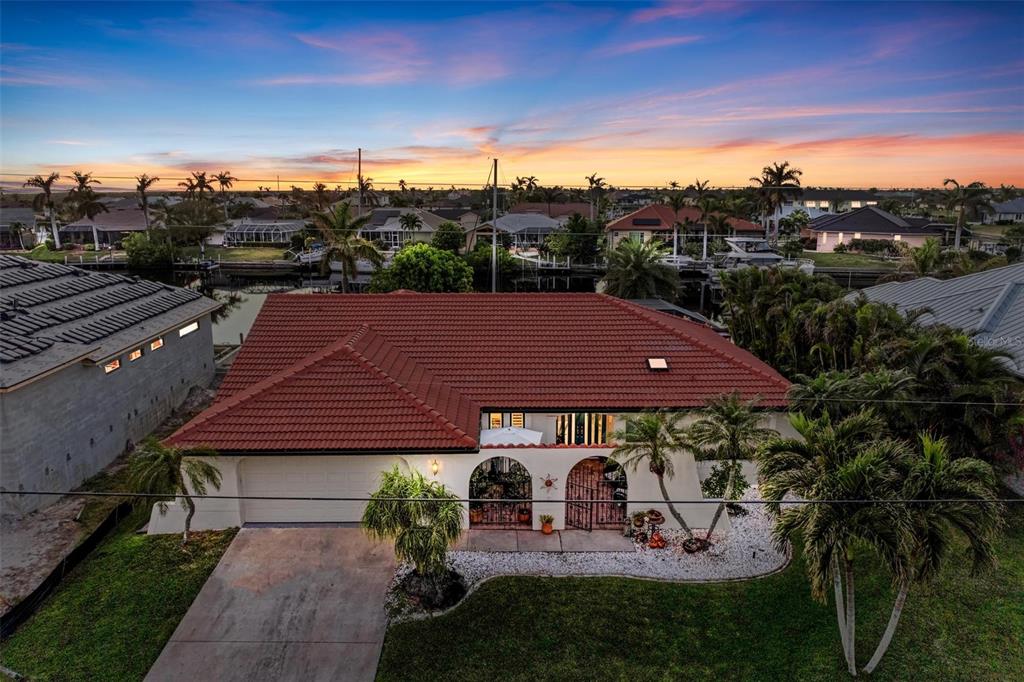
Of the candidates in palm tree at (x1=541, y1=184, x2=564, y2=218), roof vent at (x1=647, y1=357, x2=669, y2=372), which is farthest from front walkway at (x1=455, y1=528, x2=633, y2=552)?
palm tree at (x1=541, y1=184, x2=564, y2=218)

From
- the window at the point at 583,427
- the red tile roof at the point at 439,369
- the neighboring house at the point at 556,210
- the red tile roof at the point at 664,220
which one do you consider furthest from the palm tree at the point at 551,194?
the window at the point at 583,427

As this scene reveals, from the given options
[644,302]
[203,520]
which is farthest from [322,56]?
[644,302]

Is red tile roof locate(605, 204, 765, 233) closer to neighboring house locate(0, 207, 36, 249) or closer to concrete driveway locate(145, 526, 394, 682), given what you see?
concrete driveway locate(145, 526, 394, 682)

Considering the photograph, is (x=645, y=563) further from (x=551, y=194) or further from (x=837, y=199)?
(x=837, y=199)

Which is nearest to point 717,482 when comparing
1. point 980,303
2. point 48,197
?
point 980,303

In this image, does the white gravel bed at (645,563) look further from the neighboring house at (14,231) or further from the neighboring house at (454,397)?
the neighboring house at (14,231)

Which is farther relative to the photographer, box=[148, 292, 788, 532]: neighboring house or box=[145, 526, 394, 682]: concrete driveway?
box=[148, 292, 788, 532]: neighboring house
